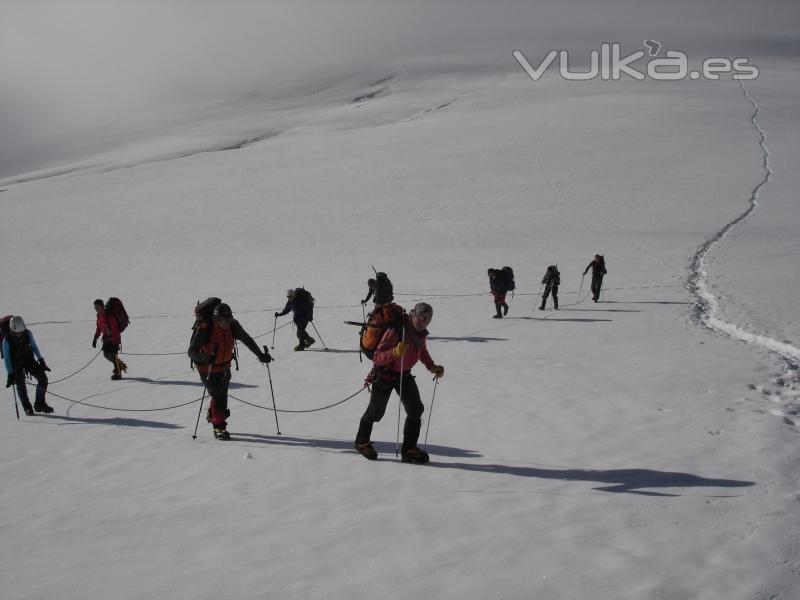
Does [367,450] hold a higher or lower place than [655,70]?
lower

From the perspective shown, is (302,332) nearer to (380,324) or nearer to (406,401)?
(406,401)

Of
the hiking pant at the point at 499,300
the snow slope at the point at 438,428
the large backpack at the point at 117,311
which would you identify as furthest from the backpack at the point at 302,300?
the hiking pant at the point at 499,300

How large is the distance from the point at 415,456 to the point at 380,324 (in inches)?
58.2

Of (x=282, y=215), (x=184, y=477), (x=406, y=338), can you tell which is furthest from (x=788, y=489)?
(x=282, y=215)

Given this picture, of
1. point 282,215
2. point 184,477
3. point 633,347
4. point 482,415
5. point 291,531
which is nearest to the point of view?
point 291,531

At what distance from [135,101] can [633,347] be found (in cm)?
18923

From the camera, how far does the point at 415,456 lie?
23.1 ft

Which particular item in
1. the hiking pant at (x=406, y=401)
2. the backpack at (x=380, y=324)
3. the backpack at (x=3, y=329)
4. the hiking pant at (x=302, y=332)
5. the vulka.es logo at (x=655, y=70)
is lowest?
the hiking pant at (x=302, y=332)

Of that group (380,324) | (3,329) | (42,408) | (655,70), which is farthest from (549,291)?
(655,70)

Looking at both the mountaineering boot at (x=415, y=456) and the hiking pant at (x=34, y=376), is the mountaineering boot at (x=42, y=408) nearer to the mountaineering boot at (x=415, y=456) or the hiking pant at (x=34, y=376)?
the hiking pant at (x=34, y=376)

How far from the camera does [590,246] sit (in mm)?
28453

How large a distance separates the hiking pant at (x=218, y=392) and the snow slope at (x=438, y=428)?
0.95 feet

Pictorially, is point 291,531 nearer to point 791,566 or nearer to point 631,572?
point 631,572

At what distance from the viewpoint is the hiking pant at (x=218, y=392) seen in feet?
26.9
